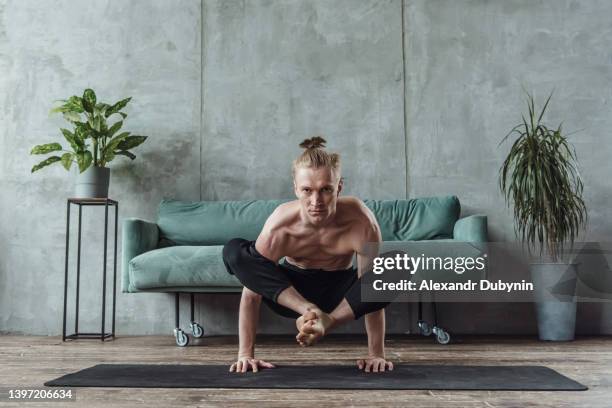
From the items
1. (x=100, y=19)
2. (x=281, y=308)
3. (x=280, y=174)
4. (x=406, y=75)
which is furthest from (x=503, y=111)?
(x=100, y=19)

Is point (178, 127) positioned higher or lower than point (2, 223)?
higher

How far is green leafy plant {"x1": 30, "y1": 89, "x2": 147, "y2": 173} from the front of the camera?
11.4 feet

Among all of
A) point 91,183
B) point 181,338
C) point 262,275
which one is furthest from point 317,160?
point 91,183

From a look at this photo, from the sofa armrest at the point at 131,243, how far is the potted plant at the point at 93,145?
0.40 meters

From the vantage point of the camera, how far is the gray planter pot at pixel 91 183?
11.5 feet

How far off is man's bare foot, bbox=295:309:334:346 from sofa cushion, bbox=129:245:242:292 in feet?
4.38

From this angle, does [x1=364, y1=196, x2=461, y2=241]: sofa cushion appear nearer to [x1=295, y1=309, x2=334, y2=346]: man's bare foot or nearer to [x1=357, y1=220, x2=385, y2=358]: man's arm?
[x1=357, y1=220, x2=385, y2=358]: man's arm

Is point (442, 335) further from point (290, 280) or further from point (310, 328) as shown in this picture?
point (310, 328)

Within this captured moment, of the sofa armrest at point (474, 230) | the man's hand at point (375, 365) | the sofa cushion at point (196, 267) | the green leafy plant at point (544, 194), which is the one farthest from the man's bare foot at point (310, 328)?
the green leafy plant at point (544, 194)

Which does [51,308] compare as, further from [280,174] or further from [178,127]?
[280,174]

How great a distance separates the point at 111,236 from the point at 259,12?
1.77 m

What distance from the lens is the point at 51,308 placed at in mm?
3840

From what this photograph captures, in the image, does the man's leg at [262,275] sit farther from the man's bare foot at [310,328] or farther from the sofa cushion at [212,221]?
the sofa cushion at [212,221]

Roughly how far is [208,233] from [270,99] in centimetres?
101
